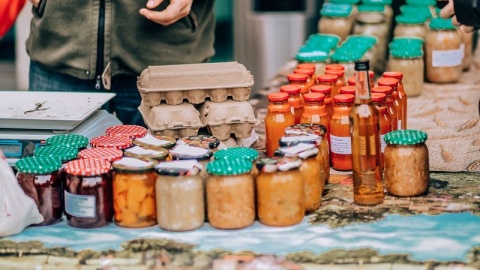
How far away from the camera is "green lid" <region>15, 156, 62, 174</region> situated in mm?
1973

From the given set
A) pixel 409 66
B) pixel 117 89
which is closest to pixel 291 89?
pixel 117 89

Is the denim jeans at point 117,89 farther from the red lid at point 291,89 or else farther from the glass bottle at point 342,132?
the glass bottle at point 342,132

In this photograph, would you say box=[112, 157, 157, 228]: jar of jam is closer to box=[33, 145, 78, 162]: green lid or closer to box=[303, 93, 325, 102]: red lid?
box=[33, 145, 78, 162]: green lid

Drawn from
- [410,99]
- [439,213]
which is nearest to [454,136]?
[410,99]

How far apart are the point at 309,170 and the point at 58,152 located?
2.08 feet

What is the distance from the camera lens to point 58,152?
2.12m

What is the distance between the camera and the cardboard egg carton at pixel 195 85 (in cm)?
237

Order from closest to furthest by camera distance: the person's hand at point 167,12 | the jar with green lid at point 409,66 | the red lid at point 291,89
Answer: the red lid at point 291,89 < the person's hand at point 167,12 < the jar with green lid at point 409,66

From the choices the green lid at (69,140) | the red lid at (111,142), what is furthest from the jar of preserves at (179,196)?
the green lid at (69,140)

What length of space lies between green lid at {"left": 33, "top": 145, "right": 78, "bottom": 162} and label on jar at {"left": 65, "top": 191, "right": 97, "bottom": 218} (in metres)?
0.15

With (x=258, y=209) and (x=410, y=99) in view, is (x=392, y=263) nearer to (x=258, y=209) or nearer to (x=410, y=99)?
(x=258, y=209)

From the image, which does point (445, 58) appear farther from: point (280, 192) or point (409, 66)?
point (280, 192)

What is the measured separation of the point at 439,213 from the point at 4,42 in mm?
4632

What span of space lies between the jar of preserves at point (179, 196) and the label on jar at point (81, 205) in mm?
156
